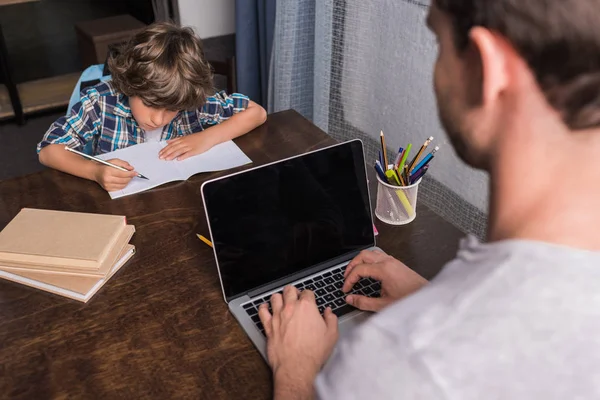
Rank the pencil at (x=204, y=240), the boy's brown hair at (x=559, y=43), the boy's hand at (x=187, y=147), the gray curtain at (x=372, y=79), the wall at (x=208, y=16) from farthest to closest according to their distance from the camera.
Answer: the wall at (x=208, y=16) → the gray curtain at (x=372, y=79) → the boy's hand at (x=187, y=147) → the pencil at (x=204, y=240) → the boy's brown hair at (x=559, y=43)

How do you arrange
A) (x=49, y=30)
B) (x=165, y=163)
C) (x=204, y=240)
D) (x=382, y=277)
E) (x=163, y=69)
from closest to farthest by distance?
(x=382, y=277) → (x=204, y=240) → (x=165, y=163) → (x=163, y=69) → (x=49, y=30)

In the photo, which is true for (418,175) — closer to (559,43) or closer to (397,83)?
(559,43)

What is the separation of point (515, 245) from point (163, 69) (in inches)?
45.0

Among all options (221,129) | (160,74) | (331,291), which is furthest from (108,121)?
(331,291)

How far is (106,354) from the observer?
860mm

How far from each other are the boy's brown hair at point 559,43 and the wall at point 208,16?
8.17 ft

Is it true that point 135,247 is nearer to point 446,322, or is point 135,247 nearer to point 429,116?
point 446,322

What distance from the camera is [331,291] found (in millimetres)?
981

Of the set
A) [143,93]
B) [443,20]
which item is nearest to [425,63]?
[143,93]

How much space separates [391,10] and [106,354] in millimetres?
1394

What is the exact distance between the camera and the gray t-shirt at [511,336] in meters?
0.51

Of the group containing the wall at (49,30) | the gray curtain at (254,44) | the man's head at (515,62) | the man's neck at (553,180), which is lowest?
the wall at (49,30)

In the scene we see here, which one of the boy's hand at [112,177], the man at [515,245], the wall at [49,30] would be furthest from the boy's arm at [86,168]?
the wall at [49,30]

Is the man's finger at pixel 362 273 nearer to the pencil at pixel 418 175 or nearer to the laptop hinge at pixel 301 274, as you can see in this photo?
the laptop hinge at pixel 301 274
